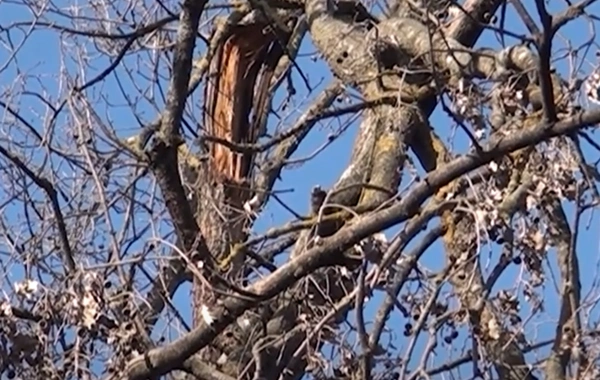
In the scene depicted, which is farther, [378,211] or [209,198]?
[209,198]

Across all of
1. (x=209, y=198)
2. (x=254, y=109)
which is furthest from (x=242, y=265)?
(x=254, y=109)

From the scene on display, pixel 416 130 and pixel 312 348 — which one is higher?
pixel 416 130

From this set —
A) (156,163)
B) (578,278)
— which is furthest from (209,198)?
(578,278)

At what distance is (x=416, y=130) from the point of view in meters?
6.51

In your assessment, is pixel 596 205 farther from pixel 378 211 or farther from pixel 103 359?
pixel 103 359

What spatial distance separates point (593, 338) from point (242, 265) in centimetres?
143

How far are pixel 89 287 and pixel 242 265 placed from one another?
3.51ft

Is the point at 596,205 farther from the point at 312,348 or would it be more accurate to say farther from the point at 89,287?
the point at 89,287

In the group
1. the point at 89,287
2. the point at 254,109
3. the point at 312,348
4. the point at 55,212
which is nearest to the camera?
the point at 89,287

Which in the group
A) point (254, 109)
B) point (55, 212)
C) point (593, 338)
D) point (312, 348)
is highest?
point (254, 109)

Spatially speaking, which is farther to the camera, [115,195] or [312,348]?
[115,195]

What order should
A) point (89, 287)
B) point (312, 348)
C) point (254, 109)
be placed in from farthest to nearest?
point (254, 109) → point (312, 348) → point (89, 287)

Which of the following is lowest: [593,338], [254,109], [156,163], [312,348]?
[593,338]

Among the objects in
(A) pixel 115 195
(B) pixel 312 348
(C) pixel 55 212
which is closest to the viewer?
(B) pixel 312 348
